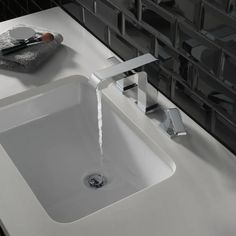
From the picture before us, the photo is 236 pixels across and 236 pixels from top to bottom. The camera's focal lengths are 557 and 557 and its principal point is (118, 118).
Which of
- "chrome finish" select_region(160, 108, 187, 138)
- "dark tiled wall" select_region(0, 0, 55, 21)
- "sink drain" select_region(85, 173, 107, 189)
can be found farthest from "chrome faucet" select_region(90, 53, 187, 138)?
"dark tiled wall" select_region(0, 0, 55, 21)

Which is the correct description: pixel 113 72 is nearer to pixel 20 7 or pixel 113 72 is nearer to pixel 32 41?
pixel 32 41

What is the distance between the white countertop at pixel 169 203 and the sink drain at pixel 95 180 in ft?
0.55

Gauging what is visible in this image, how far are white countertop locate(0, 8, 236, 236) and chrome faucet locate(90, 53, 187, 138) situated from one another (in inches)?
1.1

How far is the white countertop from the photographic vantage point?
1020mm

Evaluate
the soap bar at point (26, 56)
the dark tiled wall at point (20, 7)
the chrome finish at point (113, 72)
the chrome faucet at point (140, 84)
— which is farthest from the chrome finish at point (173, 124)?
the dark tiled wall at point (20, 7)

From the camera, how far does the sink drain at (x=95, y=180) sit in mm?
1296

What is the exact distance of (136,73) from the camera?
1207 mm

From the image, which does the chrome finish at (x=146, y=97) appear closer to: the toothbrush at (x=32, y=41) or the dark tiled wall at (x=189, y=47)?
the dark tiled wall at (x=189, y=47)

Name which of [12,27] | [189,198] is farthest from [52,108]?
[189,198]

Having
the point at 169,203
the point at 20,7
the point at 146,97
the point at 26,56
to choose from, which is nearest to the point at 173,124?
the point at 146,97

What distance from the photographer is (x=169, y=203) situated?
1.07 meters

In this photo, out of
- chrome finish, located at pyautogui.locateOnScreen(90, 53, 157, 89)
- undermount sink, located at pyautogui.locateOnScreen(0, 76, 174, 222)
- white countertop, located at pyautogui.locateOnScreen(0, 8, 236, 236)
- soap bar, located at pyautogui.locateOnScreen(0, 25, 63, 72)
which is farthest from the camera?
soap bar, located at pyautogui.locateOnScreen(0, 25, 63, 72)

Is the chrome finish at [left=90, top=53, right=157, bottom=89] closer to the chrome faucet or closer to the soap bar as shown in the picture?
the chrome faucet

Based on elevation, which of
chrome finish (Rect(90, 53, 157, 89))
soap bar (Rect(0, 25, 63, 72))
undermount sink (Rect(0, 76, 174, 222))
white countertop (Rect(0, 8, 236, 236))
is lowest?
undermount sink (Rect(0, 76, 174, 222))
